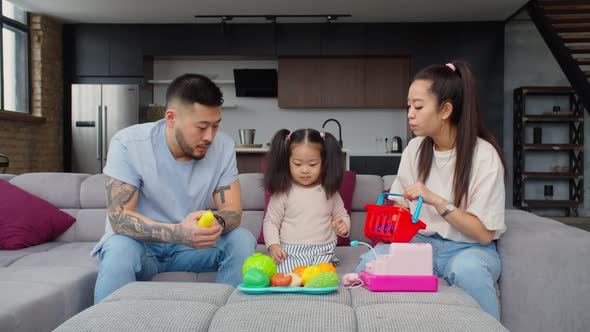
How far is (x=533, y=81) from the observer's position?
25.5 feet

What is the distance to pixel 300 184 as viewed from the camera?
2.41 m

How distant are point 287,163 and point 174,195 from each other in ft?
1.83

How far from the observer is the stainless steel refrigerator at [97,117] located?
280 inches

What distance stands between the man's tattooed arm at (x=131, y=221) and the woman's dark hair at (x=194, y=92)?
1.16ft

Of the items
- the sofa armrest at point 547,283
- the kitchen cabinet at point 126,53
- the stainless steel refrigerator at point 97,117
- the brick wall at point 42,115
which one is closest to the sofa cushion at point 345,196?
the sofa armrest at point 547,283

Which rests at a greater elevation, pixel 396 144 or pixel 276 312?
pixel 396 144

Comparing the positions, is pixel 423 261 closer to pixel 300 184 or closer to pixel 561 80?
pixel 300 184

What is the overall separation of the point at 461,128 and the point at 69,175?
1.97 meters

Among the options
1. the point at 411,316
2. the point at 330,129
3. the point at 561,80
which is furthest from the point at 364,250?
the point at 561,80

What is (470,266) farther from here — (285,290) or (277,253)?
(277,253)

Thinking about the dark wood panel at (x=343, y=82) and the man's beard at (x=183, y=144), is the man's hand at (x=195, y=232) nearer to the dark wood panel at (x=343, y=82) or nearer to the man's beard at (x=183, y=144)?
the man's beard at (x=183, y=144)

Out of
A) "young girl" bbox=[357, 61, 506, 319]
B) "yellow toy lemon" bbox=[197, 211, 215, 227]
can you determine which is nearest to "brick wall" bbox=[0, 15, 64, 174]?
"yellow toy lemon" bbox=[197, 211, 215, 227]

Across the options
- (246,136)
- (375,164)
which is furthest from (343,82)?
(246,136)

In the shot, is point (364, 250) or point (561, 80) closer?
point (364, 250)
